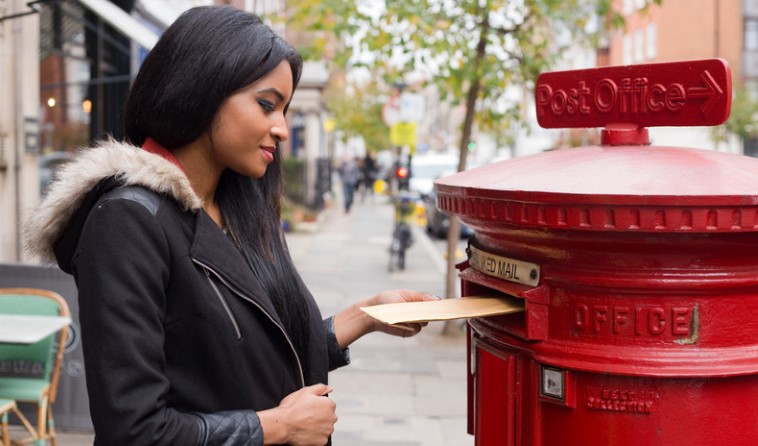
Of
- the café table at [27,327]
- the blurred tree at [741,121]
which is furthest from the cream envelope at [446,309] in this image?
the blurred tree at [741,121]

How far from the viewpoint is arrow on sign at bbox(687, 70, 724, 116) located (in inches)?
78.6

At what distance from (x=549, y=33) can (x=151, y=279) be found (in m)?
9.14

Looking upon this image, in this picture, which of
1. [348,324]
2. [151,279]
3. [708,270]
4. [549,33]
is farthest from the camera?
[549,33]

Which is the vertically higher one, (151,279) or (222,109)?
(222,109)

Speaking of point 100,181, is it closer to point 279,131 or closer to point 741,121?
point 279,131

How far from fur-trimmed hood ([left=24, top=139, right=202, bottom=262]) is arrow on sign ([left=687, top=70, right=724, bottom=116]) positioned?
3.76ft

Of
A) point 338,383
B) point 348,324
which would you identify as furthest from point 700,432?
point 338,383

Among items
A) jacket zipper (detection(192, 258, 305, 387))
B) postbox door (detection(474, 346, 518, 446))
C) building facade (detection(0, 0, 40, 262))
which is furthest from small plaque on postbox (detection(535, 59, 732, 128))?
building facade (detection(0, 0, 40, 262))

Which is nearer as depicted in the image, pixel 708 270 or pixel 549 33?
pixel 708 270

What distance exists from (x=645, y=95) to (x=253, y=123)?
3.03 ft

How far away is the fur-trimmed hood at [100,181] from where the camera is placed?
178cm

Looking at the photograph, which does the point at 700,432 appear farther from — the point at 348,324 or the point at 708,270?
the point at 348,324

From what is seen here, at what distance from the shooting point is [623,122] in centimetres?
216

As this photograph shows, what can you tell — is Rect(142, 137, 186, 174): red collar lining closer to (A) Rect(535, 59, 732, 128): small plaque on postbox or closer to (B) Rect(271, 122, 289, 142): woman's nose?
(B) Rect(271, 122, 289, 142): woman's nose
